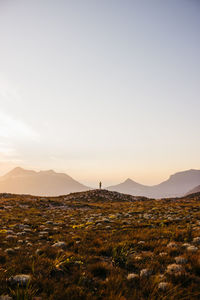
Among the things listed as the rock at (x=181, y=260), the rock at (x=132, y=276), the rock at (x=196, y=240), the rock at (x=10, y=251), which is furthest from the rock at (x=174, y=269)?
the rock at (x=10, y=251)

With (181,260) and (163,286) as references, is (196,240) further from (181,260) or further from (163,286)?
(163,286)

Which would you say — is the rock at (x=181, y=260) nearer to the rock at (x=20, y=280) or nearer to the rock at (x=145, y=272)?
the rock at (x=145, y=272)

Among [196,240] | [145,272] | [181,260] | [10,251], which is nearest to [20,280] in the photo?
[10,251]

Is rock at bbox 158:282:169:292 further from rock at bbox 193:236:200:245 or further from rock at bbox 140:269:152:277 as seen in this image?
rock at bbox 193:236:200:245

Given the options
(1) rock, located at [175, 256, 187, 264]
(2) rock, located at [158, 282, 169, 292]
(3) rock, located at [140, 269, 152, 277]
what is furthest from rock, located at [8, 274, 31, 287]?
(1) rock, located at [175, 256, 187, 264]

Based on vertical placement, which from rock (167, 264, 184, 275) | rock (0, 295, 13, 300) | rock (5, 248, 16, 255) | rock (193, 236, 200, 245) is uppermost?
rock (167, 264, 184, 275)

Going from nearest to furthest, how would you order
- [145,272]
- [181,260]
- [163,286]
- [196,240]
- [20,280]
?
[163,286] < [20,280] < [145,272] < [181,260] < [196,240]

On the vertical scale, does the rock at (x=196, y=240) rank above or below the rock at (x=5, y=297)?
below

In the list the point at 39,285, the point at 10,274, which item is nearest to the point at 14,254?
the point at 10,274

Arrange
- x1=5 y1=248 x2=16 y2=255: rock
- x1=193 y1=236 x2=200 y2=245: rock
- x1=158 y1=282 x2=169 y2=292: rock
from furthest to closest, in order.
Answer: x1=193 y1=236 x2=200 y2=245: rock, x1=5 y1=248 x2=16 y2=255: rock, x1=158 y1=282 x2=169 y2=292: rock

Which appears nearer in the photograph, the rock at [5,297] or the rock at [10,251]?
the rock at [5,297]

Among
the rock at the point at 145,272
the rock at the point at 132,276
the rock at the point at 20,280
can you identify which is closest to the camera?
the rock at the point at 20,280

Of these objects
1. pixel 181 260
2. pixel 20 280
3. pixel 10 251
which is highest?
pixel 181 260

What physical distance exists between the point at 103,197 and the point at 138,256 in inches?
1567
